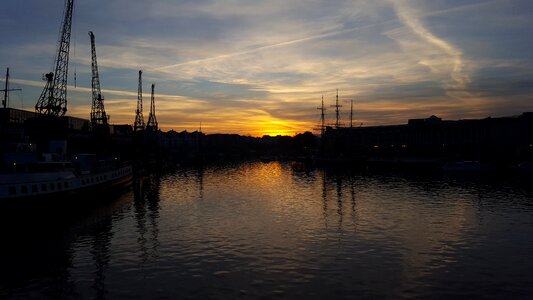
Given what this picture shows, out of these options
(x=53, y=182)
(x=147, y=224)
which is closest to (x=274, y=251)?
(x=147, y=224)

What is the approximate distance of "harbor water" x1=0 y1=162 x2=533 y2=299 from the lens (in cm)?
2920

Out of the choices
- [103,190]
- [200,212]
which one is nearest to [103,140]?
[103,190]

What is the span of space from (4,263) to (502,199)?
71041 millimetres

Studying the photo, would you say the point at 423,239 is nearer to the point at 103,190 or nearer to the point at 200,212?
the point at 200,212

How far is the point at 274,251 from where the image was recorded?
39031 mm

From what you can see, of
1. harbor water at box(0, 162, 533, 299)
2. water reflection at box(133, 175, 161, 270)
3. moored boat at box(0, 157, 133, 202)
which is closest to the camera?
harbor water at box(0, 162, 533, 299)

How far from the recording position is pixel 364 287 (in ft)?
96.3

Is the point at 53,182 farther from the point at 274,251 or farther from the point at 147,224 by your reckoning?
the point at 274,251

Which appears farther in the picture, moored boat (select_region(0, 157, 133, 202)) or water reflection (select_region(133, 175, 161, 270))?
moored boat (select_region(0, 157, 133, 202))

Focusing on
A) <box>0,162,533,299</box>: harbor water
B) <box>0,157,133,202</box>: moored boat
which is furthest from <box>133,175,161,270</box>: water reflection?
<box>0,157,133,202</box>: moored boat

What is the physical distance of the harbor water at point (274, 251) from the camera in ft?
95.8

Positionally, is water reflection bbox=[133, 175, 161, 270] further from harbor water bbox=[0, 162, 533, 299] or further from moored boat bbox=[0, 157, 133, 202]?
moored boat bbox=[0, 157, 133, 202]

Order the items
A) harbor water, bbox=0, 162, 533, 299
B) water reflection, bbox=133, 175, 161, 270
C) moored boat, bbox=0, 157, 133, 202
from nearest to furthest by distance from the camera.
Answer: harbor water, bbox=0, 162, 533, 299
water reflection, bbox=133, 175, 161, 270
moored boat, bbox=0, 157, 133, 202

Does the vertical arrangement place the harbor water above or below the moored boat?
below
